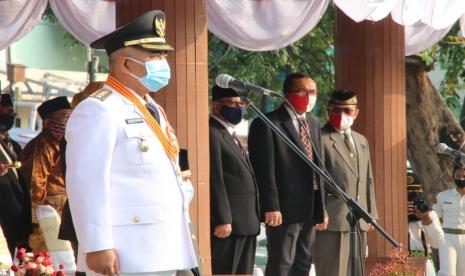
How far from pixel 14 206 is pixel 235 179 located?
5.77 ft

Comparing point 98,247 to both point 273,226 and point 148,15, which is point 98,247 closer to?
point 148,15

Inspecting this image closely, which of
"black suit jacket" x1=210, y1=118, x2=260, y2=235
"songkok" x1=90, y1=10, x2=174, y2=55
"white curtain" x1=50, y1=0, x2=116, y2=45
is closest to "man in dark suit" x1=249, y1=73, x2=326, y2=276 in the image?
"black suit jacket" x1=210, y1=118, x2=260, y2=235

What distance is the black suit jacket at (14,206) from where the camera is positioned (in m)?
10.1

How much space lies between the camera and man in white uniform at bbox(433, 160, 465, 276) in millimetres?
15367

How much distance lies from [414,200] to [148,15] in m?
9.24

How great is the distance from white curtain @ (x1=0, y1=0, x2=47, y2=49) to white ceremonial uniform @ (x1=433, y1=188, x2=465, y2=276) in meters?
6.44

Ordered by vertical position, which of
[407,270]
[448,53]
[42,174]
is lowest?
[407,270]

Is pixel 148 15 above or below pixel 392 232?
above

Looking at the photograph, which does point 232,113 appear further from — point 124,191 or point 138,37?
point 124,191

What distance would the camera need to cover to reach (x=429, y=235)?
15.0 metres

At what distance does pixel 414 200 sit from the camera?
1548cm

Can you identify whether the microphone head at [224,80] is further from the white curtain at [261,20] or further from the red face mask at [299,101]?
the white curtain at [261,20]

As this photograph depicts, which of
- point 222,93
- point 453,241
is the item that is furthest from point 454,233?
point 222,93

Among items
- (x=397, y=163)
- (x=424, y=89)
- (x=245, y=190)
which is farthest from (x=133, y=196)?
(x=424, y=89)
